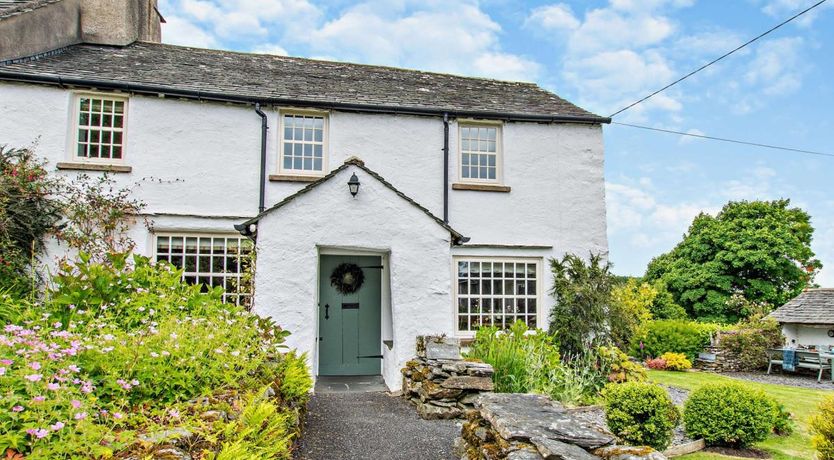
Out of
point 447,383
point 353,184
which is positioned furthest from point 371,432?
point 353,184

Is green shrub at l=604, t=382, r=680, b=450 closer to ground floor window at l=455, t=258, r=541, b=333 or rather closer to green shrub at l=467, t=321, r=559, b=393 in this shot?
green shrub at l=467, t=321, r=559, b=393

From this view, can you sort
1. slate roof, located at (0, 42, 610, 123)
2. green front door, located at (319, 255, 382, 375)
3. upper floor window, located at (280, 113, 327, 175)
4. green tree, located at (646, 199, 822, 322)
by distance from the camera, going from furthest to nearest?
green tree, located at (646, 199, 822, 322) < upper floor window, located at (280, 113, 327, 175) < green front door, located at (319, 255, 382, 375) < slate roof, located at (0, 42, 610, 123)

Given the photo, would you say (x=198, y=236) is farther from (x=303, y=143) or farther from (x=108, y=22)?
(x=108, y=22)

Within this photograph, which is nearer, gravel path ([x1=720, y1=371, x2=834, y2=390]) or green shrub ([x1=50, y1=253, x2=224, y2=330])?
green shrub ([x1=50, y1=253, x2=224, y2=330])

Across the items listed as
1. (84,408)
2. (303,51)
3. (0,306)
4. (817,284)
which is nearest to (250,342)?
(0,306)

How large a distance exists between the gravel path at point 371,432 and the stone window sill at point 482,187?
492cm

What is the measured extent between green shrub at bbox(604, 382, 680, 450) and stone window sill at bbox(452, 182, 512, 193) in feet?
17.1

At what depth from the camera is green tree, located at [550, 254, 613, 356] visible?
11062 mm

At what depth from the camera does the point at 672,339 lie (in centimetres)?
1977

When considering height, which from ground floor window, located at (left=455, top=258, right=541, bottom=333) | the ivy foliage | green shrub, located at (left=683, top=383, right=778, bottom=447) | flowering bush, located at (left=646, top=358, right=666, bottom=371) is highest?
the ivy foliage

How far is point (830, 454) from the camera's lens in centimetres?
635

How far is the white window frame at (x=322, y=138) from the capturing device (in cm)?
1105

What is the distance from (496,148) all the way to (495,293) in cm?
332

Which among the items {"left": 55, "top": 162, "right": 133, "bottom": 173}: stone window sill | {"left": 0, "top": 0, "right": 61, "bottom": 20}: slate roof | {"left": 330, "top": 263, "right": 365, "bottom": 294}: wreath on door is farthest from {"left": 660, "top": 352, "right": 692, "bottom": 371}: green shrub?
{"left": 0, "top": 0, "right": 61, "bottom": 20}: slate roof
